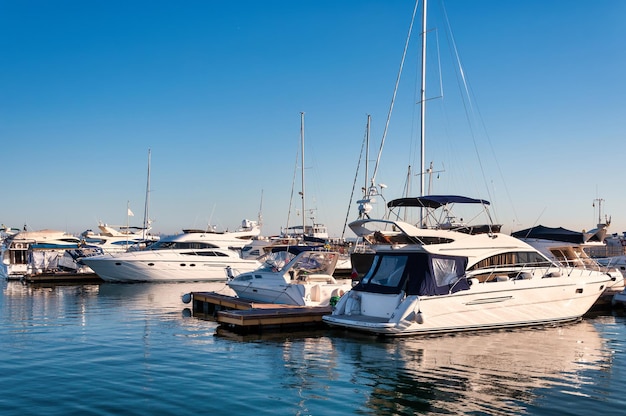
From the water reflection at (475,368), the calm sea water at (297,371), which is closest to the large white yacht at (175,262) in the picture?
the calm sea water at (297,371)

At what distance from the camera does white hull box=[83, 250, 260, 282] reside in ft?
114

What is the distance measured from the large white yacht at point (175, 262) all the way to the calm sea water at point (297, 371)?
15973 mm

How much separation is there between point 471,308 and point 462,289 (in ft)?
2.12

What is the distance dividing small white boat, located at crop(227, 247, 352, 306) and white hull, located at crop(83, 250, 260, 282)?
42.2ft

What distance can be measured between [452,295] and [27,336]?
1169 cm

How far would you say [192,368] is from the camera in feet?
39.6

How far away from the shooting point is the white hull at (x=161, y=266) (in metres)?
34.9

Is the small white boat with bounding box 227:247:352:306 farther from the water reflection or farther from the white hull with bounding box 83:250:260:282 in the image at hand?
the white hull with bounding box 83:250:260:282

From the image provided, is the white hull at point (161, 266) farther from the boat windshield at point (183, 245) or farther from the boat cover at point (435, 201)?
the boat cover at point (435, 201)

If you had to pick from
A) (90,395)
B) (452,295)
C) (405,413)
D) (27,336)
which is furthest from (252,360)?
(27,336)

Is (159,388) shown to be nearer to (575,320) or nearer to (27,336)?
(27,336)

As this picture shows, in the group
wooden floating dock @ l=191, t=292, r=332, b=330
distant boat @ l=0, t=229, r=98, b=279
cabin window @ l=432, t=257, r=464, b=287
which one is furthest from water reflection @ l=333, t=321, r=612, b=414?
distant boat @ l=0, t=229, r=98, b=279

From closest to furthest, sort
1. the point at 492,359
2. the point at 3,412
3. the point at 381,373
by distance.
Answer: the point at 3,412 → the point at 381,373 → the point at 492,359

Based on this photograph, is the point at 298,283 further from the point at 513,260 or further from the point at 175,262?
the point at 175,262
